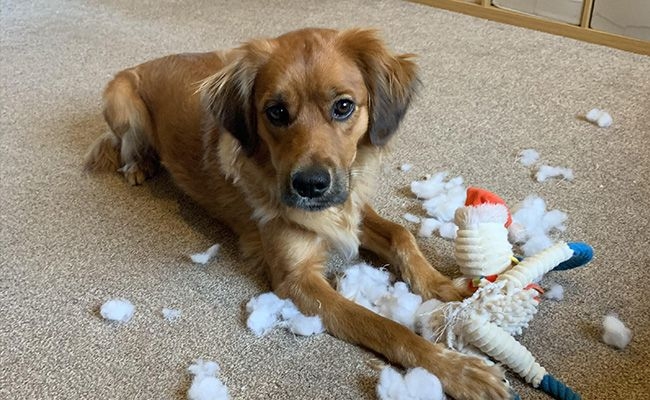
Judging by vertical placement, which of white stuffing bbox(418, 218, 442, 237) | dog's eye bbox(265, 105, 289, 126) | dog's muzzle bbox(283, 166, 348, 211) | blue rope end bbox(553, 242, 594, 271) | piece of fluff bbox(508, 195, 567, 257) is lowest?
white stuffing bbox(418, 218, 442, 237)

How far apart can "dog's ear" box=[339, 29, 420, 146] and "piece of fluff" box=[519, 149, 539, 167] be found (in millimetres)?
721

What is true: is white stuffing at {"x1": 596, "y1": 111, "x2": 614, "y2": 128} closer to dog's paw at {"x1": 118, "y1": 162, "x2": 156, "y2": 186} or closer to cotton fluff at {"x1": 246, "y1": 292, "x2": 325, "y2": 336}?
cotton fluff at {"x1": 246, "y1": 292, "x2": 325, "y2": 336}

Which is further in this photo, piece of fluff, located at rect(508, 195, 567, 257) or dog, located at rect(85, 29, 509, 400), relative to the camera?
piece of fluff, located at rect(508, 195, 567, 257)

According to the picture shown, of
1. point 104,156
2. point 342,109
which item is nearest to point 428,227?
point 342,109

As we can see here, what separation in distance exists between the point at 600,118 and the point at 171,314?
1.72 meters

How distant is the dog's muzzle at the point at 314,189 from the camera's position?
5.24ft

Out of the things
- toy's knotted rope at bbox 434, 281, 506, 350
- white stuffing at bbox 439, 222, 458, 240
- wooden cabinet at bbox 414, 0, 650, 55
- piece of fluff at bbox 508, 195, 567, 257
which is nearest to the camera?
toy's knotted rope at bbox 434, 281, 506, 350

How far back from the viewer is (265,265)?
1.93 m

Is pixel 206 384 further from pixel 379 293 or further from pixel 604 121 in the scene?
pixel 604 121

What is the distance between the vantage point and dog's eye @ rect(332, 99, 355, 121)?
1.66 m

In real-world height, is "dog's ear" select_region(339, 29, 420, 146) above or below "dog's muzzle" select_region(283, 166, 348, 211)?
above

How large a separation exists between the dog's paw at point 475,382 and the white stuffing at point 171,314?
72cm

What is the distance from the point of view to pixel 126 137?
2.38 metres

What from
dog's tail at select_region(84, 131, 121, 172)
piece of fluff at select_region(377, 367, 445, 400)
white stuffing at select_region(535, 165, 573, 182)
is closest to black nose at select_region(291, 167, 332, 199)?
piece of fluff at select_region(377, 367, 445, 400)
